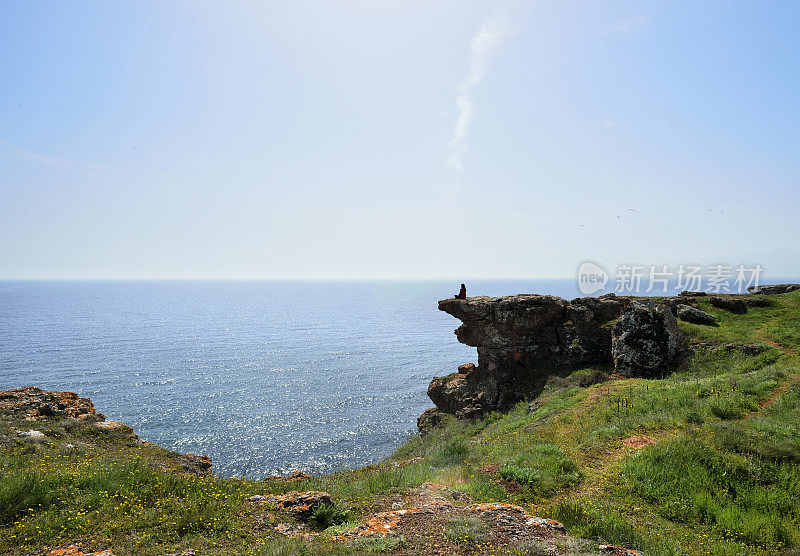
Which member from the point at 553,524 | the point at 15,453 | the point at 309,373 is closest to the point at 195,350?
the point at 309,373

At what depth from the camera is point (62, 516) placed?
816 centimetres

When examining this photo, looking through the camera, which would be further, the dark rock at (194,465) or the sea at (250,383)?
the sea at (250,383)

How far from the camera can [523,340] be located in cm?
3209

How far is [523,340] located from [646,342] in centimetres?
952

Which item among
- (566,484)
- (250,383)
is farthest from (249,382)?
(566,484)

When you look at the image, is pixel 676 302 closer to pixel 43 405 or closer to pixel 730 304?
pixel 730 304

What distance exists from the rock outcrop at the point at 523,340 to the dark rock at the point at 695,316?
12.0 feet

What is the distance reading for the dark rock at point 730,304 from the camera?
1236 inches

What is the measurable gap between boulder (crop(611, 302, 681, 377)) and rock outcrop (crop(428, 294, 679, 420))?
3230mm

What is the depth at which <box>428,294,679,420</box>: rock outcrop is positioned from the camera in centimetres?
3008

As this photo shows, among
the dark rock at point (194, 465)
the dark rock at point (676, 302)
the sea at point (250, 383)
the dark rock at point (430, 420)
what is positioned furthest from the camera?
the sea at point (250, 383)

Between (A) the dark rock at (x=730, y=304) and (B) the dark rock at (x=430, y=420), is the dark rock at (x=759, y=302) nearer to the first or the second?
(A) the dark rock at (x=730, y=304)

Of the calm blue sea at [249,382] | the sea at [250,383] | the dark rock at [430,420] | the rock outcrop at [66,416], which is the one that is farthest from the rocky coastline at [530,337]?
the rock outcrop at [66,416]

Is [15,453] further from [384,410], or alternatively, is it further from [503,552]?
[384,410]
